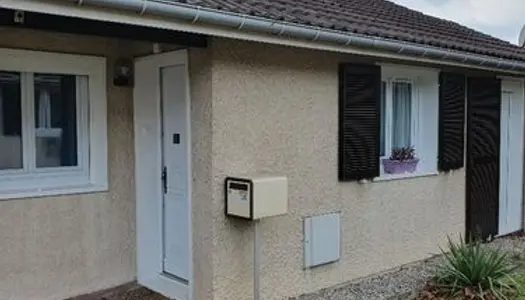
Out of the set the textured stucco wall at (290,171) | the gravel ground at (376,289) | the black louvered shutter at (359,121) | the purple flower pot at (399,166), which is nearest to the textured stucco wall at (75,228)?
the gravel ground at (376,289)

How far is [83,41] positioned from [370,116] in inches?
192

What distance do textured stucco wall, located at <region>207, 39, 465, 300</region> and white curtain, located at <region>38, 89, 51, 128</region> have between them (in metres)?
2.65

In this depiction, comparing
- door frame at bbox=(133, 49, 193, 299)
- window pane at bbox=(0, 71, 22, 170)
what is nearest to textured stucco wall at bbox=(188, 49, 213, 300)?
door frame at bbox=(133, 49, 193, 299)

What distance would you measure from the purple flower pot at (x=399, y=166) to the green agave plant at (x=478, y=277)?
2.16 meters

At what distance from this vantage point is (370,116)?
9594mm

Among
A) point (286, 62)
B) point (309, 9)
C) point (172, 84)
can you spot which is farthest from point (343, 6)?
point (172, 84)

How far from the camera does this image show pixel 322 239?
8.94 m

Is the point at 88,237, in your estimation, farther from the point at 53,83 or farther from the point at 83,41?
the point at 83,41

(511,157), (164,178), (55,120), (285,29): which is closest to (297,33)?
(285,29)

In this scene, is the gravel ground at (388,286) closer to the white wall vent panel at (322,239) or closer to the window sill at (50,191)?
the white wall vent panel at (322,239)

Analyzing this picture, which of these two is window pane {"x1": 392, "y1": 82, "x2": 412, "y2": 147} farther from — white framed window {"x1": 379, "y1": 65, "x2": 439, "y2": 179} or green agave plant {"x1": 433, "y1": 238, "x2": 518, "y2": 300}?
green agave plant {"x1": 433, "y1": 238, "x2": 518, "y2": 300}

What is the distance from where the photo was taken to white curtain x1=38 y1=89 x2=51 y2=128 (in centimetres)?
814

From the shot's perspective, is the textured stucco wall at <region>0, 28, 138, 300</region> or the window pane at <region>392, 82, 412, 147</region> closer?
the textured stucco wall at <region>0, 28, 138, 300</region>

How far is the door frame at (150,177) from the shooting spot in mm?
8539
